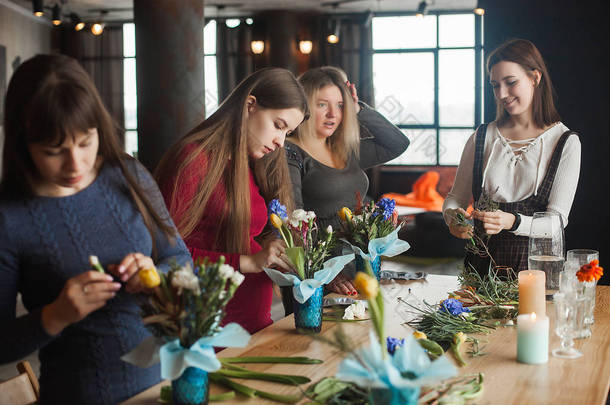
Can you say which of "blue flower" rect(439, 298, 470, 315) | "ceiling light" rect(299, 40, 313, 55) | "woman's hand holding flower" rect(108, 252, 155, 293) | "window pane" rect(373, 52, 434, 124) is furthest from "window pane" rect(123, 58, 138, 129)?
"woman's hand holding flower" rect(108, 252, 155, 293)

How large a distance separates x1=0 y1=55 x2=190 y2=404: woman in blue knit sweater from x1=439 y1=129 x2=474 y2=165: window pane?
9128mm

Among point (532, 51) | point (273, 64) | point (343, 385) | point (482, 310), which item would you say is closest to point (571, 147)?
point (532, 51)

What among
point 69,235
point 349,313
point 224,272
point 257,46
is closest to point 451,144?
point 257,46

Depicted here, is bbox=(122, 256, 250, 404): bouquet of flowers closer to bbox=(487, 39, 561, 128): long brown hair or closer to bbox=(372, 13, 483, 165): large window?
bbox=(487, 39, 561, 128): long brown hair

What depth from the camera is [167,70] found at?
423cm

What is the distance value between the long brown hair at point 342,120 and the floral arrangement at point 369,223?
0.70 meters

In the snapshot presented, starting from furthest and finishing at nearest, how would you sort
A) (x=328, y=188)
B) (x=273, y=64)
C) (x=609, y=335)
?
(x=273, y=64) < (x=328, y=188) < (x=609, y=335)

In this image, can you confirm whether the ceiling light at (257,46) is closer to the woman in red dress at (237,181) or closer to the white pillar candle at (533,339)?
the woman in red dress at (237,181)

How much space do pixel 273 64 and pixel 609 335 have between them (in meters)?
8.81

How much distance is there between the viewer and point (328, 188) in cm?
262

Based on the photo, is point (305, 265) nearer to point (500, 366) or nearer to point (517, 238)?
point (500, 366)

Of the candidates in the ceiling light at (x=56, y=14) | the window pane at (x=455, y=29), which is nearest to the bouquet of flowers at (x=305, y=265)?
the ceiling light at (x=56, y=14)

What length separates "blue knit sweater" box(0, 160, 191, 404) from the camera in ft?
4.18

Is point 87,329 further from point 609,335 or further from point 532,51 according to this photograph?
point 532,51
